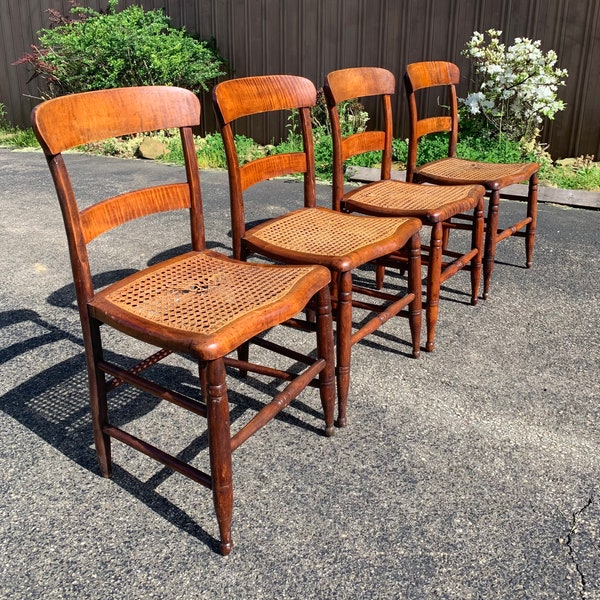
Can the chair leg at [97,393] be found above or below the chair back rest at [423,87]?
below

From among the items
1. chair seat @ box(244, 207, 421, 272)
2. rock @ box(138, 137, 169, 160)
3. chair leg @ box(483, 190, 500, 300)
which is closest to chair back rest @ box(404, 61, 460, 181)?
chair leg @ box(483, 190, 500, 300)

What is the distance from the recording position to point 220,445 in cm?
154

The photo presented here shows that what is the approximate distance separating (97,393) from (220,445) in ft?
1.52

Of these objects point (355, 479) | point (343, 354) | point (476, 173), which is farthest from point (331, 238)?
point (476, 173)

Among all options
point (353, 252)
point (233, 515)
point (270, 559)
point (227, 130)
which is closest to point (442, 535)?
point (270, 559)

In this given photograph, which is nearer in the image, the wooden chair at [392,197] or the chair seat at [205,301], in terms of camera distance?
Result: the chair seat at [205,301]

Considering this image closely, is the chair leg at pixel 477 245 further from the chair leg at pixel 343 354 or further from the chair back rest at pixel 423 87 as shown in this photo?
the chair leg at pixel 343 354

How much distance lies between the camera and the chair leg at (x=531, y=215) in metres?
3.36

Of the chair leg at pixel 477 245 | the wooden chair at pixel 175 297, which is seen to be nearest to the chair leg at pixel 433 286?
the chair leg at pixel 477 245

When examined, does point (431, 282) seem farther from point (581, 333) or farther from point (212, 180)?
point (212, 180)

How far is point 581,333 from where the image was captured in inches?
108

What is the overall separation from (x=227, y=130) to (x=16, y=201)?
3.38 m

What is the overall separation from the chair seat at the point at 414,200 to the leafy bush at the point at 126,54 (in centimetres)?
461

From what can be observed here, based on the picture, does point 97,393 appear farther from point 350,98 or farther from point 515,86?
point 515,86
